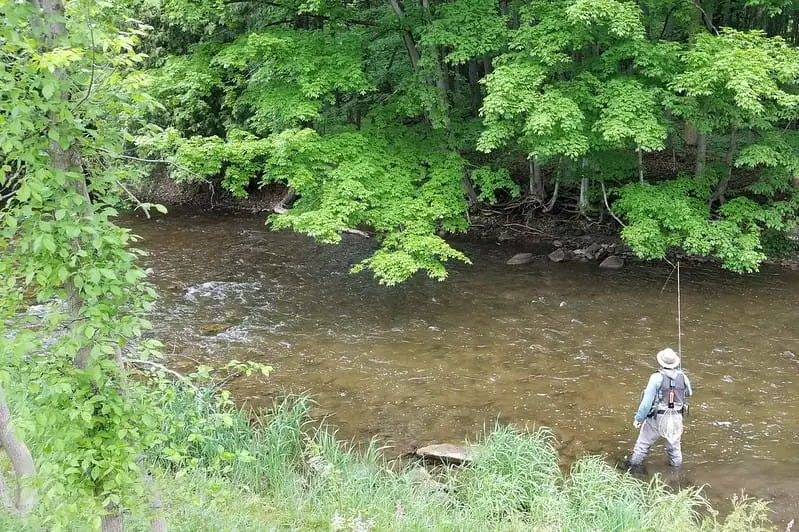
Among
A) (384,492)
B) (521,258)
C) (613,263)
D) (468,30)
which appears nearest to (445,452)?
(384,492)

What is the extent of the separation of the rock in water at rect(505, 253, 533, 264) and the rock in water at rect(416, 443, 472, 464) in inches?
323

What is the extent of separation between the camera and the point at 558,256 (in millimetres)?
15023

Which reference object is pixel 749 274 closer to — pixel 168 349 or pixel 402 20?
pixel 402 20

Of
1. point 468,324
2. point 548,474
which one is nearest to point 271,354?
point 468,324

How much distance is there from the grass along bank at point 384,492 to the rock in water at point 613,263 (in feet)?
26.4

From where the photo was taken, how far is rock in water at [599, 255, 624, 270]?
14.3 metres

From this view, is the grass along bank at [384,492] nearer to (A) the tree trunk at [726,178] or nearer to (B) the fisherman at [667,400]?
(B) the fisherman at [667,400]

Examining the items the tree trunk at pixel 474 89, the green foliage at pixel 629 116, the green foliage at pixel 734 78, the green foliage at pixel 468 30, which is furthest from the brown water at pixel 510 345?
the green foliage at pixel 468 30

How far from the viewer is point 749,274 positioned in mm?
13273

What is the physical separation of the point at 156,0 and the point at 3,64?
115cm

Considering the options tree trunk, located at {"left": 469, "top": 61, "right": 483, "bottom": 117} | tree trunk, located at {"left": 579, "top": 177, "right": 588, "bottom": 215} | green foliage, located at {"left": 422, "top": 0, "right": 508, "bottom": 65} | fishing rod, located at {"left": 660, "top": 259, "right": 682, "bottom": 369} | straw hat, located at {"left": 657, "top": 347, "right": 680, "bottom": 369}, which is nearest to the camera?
straw hat, located at {"left": 657, "top": 347, "right": 680, "bottom": 369}

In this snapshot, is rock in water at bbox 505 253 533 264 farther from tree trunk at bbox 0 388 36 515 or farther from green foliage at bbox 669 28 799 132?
tree trunk at bbox 0 388 36 515

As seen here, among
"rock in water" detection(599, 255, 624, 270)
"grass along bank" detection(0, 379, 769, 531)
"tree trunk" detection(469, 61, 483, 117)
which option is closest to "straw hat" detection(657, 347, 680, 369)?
"grass along bank" detection(0, 379, 769, 531)

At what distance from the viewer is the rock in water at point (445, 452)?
6.93 metres
